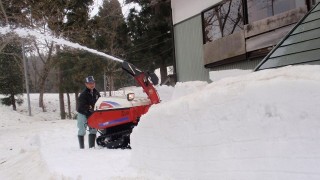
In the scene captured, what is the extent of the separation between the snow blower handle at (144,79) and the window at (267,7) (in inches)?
149


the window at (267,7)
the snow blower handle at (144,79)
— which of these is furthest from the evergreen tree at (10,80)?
the snow blower handle at (144,79)

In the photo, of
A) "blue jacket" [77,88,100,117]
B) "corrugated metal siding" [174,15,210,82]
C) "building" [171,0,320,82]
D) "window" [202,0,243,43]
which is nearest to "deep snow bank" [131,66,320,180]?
"blue jacket" [77,88,100,117]

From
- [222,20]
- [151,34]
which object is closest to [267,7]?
[222,20]

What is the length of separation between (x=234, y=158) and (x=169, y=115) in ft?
3.20

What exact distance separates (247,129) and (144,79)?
447 cm

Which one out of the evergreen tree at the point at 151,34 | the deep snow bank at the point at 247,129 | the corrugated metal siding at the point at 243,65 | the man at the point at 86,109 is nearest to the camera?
the deep snow bank at the point at 247,129

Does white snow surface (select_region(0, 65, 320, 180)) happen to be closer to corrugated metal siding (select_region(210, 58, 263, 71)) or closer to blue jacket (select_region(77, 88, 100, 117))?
blue jacket (select_region(77, 88, 100, 117))

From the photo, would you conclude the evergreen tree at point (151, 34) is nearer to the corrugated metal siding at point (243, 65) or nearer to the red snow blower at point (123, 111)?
the corrugated metal siding at point (243, 65)

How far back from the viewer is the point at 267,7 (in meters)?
10.1

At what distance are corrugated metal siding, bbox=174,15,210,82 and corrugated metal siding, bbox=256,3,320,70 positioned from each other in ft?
25.1

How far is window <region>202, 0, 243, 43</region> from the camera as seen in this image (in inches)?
448

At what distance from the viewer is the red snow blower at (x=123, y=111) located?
24.8ft

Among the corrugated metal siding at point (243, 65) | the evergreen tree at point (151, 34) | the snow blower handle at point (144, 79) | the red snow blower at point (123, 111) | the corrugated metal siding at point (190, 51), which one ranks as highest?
the evergreen tree at point (151, 34)

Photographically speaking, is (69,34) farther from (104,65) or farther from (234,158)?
(234,158)
